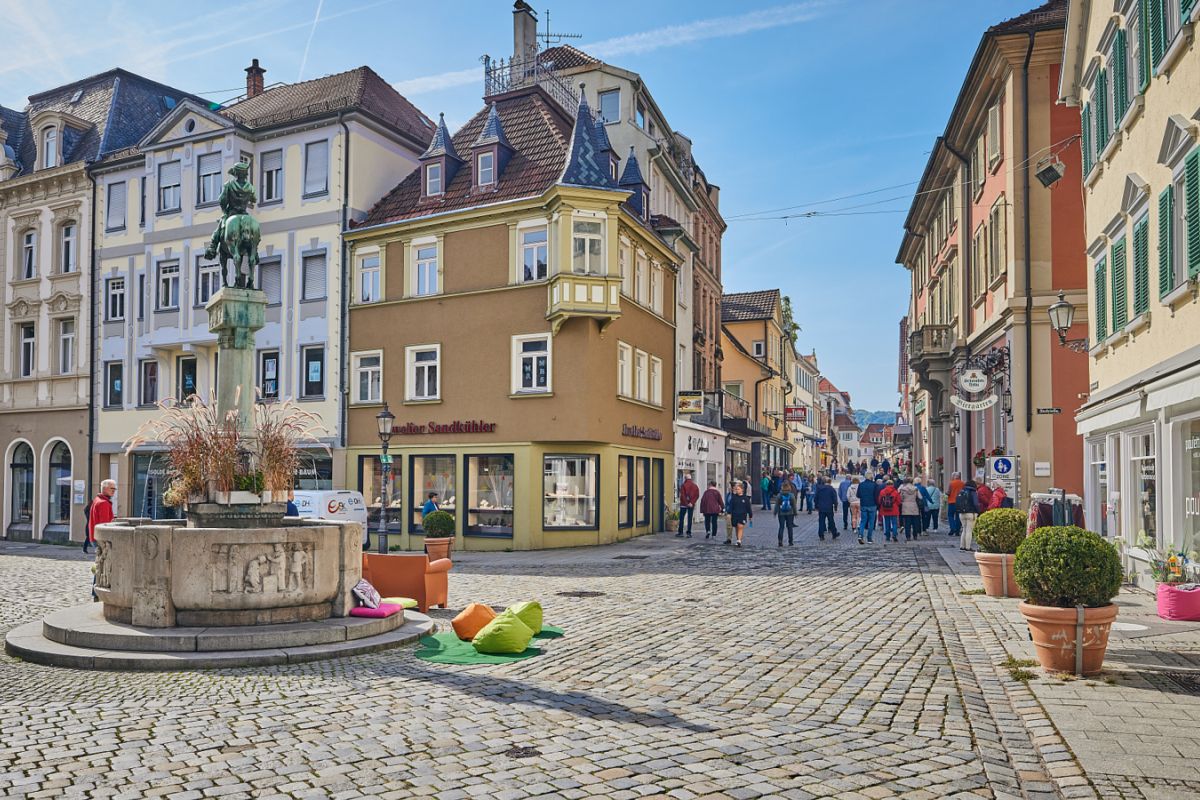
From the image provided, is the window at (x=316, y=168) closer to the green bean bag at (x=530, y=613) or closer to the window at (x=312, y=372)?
the window at (x=312, y=372)

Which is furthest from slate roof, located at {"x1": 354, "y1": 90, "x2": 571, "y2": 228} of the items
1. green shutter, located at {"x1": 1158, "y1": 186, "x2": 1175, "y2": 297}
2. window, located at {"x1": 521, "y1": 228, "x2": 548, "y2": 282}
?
green shutter, located at {"x1": 1158, "y1": 186, "x2": 1175, "y2": 297}

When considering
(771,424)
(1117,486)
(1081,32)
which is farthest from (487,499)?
(771,424)

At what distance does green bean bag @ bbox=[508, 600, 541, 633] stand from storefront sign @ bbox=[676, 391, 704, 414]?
2232cm

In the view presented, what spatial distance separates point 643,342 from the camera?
29.9 meters

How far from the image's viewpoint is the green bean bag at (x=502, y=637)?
394 inches

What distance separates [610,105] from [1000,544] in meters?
23.2

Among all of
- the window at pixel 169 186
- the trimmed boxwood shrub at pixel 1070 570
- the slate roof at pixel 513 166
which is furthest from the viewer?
the window at pixel 169 186

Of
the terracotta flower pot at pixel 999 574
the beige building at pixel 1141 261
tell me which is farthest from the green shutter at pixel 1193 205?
the terracotta flower pot at pixel 999 574

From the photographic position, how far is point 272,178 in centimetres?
3053

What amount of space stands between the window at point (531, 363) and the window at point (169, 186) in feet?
43.1

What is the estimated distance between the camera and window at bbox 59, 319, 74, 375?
34.7 metres

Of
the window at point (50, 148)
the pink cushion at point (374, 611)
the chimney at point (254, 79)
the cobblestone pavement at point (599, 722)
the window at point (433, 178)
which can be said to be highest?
the chimney at point (254, 79)

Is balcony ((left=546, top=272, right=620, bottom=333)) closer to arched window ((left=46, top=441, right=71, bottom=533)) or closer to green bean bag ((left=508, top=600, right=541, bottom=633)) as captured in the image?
green bean bag ((left=508, top=600, right=541, bottom=633))

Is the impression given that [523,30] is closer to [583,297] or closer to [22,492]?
[583,297]
